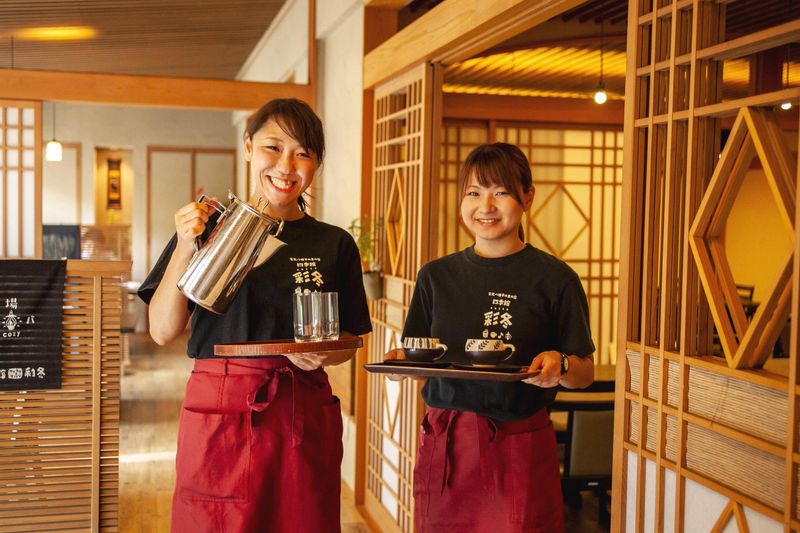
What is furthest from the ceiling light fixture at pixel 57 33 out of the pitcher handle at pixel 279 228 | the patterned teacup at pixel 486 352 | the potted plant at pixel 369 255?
the patterned teacup at pixel 486 352

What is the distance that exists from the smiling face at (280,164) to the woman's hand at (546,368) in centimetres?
61

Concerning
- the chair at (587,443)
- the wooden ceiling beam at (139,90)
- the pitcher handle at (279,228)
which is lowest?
the chair at (587,443)

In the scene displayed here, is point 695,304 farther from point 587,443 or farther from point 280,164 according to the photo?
point 587,443

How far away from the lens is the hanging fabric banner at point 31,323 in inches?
129

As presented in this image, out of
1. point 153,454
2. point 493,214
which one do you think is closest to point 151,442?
point 153,454

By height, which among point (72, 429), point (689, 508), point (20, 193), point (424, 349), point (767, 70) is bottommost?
point (72, 429)

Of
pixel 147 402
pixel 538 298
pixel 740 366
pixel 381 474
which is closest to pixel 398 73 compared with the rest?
pixel 381 474

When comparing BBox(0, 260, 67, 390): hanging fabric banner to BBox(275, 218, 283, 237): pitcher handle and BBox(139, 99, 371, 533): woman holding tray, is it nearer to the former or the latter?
BBox(139, 99, 371, 533): woman holding tray

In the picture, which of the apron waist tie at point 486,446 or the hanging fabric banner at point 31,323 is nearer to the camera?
the apron waist tie at point 486,446

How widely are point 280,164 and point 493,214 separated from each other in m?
0.47

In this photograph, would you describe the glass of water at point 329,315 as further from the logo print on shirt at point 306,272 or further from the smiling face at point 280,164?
the smiling face at point 280,164

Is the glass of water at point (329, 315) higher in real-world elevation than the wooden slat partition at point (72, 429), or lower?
higher

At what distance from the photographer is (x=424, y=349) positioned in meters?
1.84

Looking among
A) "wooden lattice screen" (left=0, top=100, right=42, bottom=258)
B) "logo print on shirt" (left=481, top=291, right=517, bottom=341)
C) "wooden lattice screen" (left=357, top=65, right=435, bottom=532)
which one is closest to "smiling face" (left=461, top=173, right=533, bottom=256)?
"logo print on shirt" (left=481, top=291, right=517, bottom=341)
